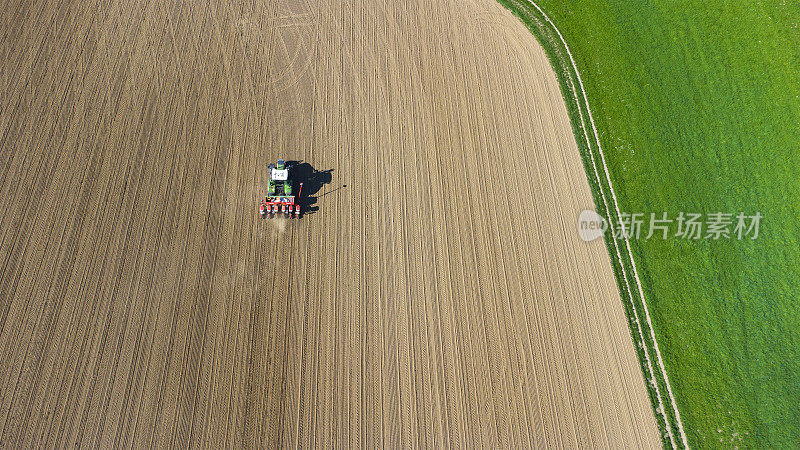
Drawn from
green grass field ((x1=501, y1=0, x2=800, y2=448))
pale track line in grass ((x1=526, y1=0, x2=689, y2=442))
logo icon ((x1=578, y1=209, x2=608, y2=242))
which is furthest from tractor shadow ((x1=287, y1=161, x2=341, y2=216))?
green grass field ((x1=501, y1=0, x2=800, y2=448))

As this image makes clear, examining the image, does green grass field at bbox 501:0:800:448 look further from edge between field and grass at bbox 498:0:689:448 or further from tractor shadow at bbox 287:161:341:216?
tractor shadow at bbox 287:161:341:216

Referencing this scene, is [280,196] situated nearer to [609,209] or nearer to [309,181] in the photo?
[309,181]

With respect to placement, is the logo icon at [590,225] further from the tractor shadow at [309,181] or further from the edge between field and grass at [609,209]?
the tractor shadow at [309,181]

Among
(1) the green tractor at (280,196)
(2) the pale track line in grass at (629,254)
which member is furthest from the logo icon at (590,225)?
(1) the green tractor at (280,196)

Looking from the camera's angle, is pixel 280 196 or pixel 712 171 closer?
pixel 280 196

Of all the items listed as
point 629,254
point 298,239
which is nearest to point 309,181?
point 298,239

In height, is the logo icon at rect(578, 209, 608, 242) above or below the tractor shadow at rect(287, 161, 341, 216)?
below

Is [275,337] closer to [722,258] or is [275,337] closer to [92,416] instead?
[92,416]

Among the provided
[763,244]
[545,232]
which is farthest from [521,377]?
[763,244]
